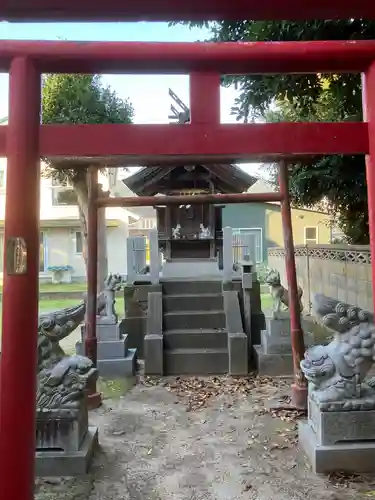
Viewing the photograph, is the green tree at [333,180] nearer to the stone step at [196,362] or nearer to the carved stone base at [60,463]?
the stone step at [196,362]

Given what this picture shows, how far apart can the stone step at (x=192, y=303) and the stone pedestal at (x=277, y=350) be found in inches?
58.0

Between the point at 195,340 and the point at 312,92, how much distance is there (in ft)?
14.8

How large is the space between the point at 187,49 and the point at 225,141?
1.64ft

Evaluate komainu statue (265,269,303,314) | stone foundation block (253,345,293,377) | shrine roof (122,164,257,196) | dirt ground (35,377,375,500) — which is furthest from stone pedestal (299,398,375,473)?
shrine roof (122,164,257,196)

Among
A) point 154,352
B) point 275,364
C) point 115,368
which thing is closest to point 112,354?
point 115,368

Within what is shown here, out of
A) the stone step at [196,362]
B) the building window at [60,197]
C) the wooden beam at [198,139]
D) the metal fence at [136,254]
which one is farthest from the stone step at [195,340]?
the building window at [60,197]

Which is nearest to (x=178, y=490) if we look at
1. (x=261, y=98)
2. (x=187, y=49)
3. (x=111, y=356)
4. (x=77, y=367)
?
(x=77, y=367)

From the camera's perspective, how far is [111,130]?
2.30 meters

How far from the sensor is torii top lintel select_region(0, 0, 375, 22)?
6.78ft

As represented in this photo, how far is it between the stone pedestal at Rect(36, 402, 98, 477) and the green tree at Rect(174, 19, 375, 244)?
423 centimetres

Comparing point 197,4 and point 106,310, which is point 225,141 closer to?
point 197,4

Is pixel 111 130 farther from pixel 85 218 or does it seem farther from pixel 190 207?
pixel 85 218

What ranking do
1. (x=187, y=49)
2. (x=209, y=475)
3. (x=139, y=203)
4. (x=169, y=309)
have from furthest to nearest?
(x=169, y=309) < (x=139, y=203) < (x=209, y=475) < (x=187, y=49)

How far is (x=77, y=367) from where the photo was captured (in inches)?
155
